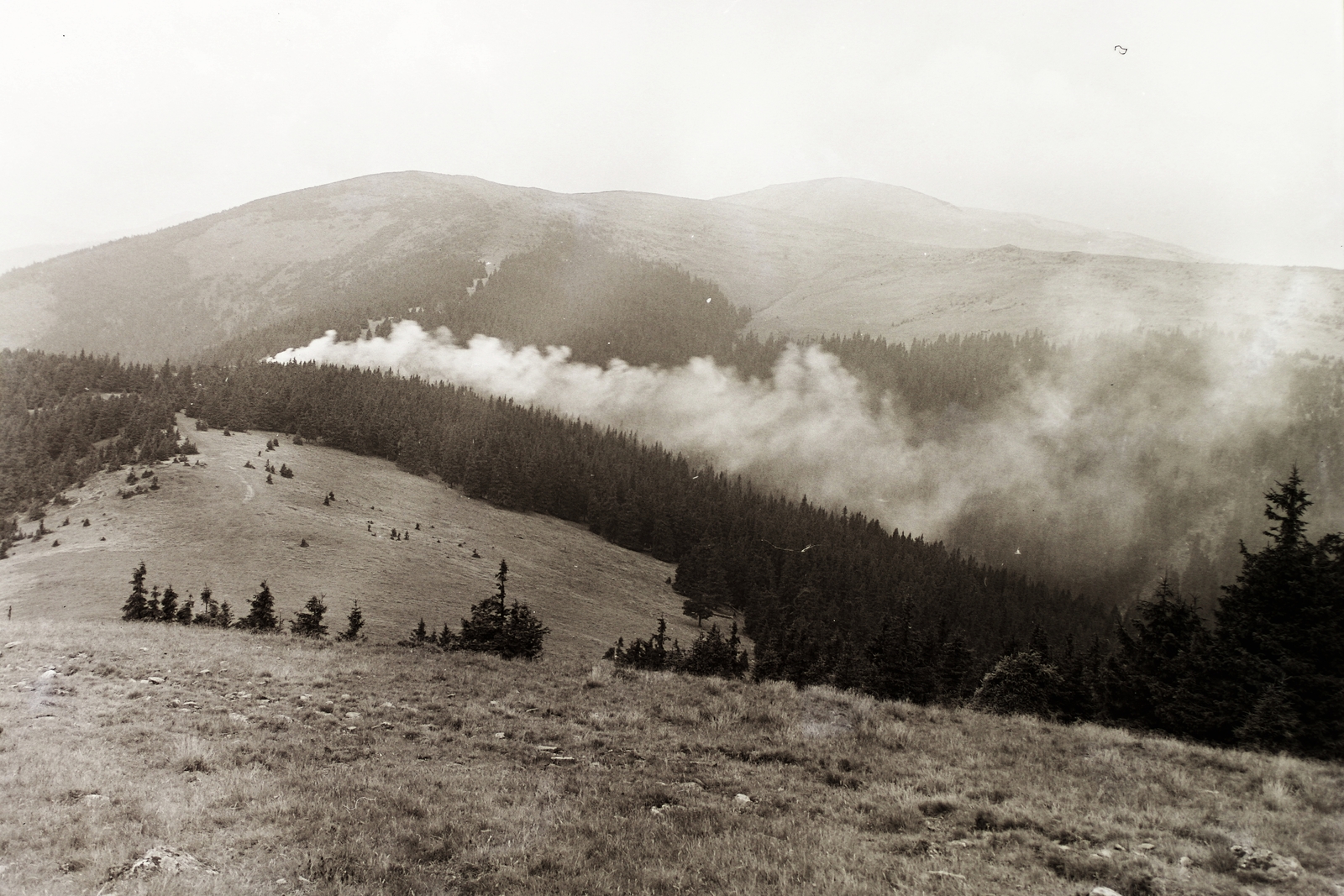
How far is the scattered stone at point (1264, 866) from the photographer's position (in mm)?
8367

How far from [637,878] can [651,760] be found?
18.6 feet

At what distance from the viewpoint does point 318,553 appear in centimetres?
6300

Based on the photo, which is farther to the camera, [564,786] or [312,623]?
[312,623]

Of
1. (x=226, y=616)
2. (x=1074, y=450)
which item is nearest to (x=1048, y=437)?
(x=1074, y=450)

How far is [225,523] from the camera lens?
6294 centimetres

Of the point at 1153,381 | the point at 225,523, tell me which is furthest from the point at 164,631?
the point at 1153,381

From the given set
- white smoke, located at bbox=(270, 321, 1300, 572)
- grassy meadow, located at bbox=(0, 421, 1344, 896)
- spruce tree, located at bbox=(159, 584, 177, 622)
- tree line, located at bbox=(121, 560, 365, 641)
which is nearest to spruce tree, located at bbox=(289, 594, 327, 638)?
tree line, located at bbox=(121, 560, 365, 641)

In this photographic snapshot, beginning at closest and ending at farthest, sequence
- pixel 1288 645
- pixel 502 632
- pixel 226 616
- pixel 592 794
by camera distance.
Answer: pixel 592 794 → pixel 1288 645 → pixel 502 632 → pixel 226 616

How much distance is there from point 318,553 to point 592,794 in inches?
2389

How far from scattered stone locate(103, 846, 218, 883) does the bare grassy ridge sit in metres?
0.21

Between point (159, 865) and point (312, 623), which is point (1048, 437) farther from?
point (159, 865)

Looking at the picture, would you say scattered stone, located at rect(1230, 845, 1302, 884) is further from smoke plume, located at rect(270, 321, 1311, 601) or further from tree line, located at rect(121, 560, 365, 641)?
smoke plume, located at rect(270, 321, 1311, 601)

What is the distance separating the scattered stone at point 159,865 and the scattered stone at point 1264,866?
12934 mm

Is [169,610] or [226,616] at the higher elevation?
[226,616]
